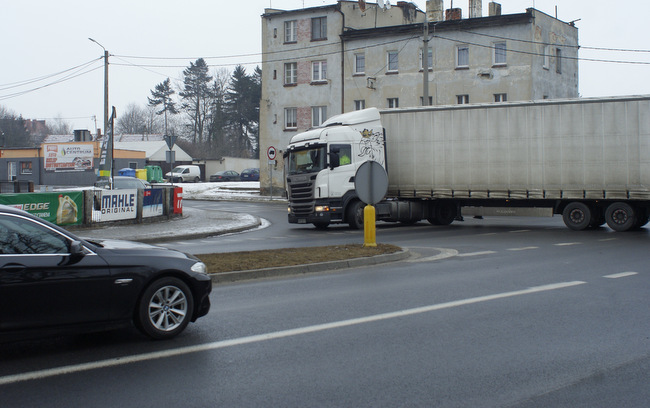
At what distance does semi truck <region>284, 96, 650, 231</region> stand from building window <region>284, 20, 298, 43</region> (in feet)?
79.2

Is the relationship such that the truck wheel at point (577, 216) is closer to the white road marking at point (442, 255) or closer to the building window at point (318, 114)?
the white road marking at point (442, 255)

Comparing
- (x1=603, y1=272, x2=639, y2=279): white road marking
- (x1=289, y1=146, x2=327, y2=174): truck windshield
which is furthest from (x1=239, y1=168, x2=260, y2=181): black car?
(x1=603, y1=272, x2=639, y2=279): white road marking

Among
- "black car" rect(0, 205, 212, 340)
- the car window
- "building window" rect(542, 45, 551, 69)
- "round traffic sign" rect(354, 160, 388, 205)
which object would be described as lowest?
"black car" rect(0, 205, 212, 340)

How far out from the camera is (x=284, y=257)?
40.4ft

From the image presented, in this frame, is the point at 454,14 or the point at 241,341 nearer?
the point at 241,341

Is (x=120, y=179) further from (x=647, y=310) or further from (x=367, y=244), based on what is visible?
(x=647, y=310)

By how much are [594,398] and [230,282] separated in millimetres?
6495

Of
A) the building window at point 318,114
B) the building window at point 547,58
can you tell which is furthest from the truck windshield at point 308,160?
the building window at point 547,58

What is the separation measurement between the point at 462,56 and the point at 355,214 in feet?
73.9

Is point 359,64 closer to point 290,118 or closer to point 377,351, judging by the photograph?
point 290,118

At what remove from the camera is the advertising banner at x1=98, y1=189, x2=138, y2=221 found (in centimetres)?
2127

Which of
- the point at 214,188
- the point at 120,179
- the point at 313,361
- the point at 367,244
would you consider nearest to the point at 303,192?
the point at 367,244

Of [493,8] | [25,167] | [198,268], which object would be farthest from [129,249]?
[25,167]

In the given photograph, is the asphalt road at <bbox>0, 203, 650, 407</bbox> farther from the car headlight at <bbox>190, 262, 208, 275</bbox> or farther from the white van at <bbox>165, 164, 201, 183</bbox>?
the white van at <bbox>165, 164, 201, 183</bbox>
